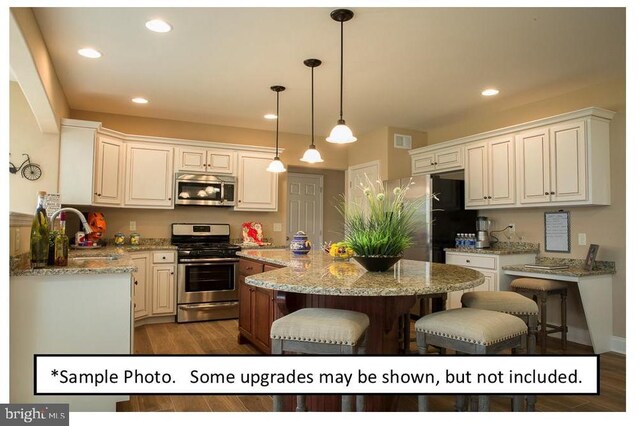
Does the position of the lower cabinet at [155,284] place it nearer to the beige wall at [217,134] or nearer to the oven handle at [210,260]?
the oven handle at [210,260]

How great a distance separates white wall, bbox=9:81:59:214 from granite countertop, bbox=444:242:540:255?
165 inches

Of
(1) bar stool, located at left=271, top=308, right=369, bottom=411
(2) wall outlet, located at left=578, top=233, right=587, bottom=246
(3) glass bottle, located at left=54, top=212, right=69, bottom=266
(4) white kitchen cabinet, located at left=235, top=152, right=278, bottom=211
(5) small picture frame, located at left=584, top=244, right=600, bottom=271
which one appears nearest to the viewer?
(1) bar stool, located at left=271, top=308, right=369, bottom=411

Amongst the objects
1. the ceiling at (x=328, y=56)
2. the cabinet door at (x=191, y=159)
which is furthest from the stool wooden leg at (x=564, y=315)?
the cabinet door at (x=191, y=159)

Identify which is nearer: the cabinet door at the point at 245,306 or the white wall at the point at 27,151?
the cabinet door at the point at 245,306

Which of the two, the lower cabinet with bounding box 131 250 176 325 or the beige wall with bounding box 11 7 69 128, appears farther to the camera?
the lower cabinet with bounding box 131 250 176 325

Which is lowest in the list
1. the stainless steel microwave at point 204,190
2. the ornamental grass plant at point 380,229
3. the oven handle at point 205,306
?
the oven handle at point 205,306

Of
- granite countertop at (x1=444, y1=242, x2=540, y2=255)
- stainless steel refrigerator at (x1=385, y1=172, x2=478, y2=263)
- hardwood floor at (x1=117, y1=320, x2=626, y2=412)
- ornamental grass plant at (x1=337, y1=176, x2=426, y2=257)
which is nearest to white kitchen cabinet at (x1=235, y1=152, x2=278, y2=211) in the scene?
stainless steel refrigerator at (x1=385, y1=172, x2=478, y2=263)

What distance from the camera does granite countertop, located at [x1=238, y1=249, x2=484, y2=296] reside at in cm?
175

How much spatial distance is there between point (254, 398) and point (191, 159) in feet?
10.8

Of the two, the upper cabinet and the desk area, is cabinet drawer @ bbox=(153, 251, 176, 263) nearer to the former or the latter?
the upper cabinet

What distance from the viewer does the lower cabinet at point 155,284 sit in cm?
450

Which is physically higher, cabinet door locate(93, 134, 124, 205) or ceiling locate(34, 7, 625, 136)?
ceiling locate(34, 7, 625, 136)

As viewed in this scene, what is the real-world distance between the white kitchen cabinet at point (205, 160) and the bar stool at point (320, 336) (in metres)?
3.72
